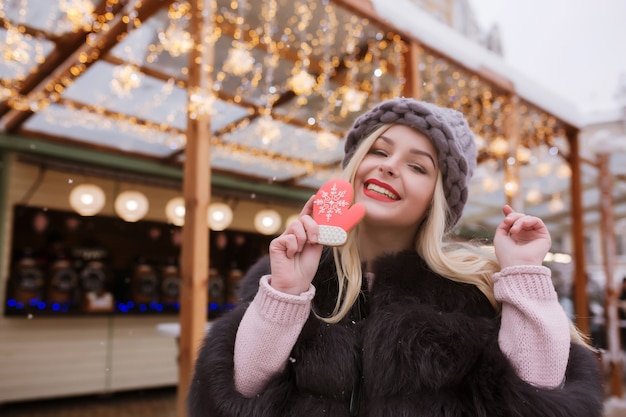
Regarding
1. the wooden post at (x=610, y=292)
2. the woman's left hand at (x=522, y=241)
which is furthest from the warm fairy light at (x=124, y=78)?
the wooden post at (x=610, y=292)

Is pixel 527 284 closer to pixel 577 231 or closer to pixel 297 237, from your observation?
pixel 297 237

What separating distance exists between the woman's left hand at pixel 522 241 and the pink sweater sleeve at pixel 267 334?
0.46 meters

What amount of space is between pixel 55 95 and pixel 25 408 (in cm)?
388

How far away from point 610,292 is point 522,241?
6.29 m

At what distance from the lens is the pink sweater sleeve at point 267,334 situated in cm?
104

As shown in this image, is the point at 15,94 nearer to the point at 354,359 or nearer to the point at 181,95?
the point at 181,95

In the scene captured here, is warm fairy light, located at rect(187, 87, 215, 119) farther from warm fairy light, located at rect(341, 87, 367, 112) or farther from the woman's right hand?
the woman's right hand

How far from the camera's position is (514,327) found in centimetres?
104

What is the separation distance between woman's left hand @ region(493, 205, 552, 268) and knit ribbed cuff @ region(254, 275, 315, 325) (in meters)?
0.46

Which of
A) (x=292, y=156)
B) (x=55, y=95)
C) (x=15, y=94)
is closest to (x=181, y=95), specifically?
(x=55, y=95)


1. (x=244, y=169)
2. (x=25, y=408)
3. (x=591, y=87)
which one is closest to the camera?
(x=25, y=408)

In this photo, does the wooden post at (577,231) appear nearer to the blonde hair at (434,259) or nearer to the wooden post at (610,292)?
the wooden post at (610,292)

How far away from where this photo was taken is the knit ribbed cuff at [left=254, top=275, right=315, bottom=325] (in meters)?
1.04

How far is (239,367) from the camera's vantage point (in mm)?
1114
